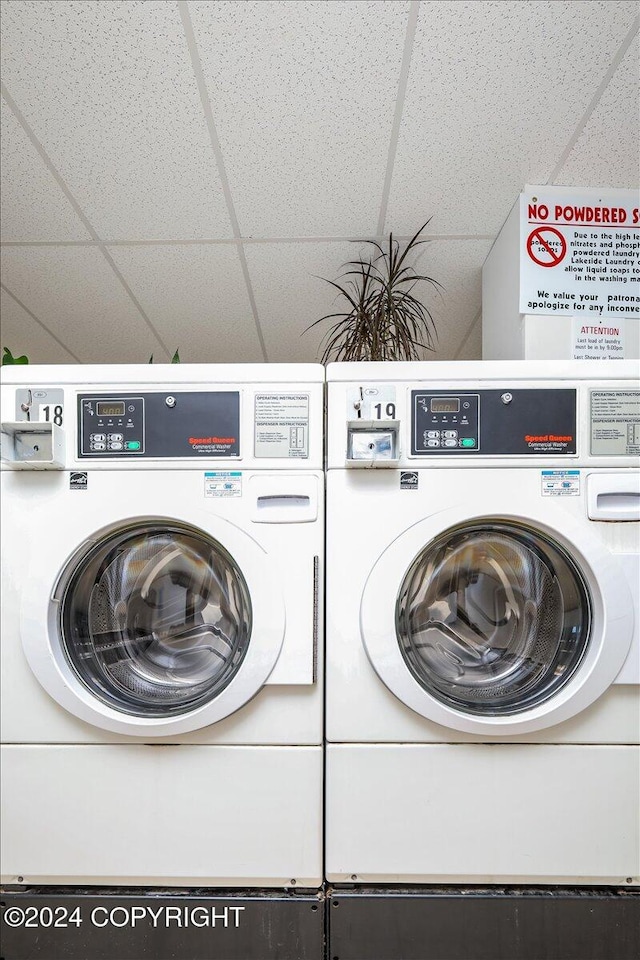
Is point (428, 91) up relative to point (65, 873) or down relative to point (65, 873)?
up

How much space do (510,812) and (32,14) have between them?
191 cm

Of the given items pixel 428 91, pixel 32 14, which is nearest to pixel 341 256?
pixel 428 91

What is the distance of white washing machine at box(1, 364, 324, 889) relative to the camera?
1190 mm

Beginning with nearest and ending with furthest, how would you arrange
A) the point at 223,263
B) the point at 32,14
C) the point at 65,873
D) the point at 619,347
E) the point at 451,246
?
the point at 32,14
the point at 65,873
the point at 619,347
the point at 451,246
the point at 223,263

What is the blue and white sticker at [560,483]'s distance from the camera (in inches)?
47.8

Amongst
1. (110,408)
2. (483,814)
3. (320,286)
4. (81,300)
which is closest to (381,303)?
(320,286)

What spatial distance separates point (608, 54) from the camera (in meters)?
1.18

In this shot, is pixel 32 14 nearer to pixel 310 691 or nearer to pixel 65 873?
pixel 310 691

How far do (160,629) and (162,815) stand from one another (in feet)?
1.28

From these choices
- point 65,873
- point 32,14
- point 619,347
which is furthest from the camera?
point 619,347

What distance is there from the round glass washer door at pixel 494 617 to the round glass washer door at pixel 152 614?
16.3 inches

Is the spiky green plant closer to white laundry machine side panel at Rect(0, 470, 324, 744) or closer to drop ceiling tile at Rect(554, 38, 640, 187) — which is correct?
drop ceiling tile at Rect(554, 38, 640, 187)

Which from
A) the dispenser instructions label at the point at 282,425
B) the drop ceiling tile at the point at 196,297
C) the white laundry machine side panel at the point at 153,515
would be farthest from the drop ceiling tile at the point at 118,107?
the white laundry machine side panel at the point at 153,515

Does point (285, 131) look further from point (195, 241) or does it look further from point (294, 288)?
point (294, 288)
